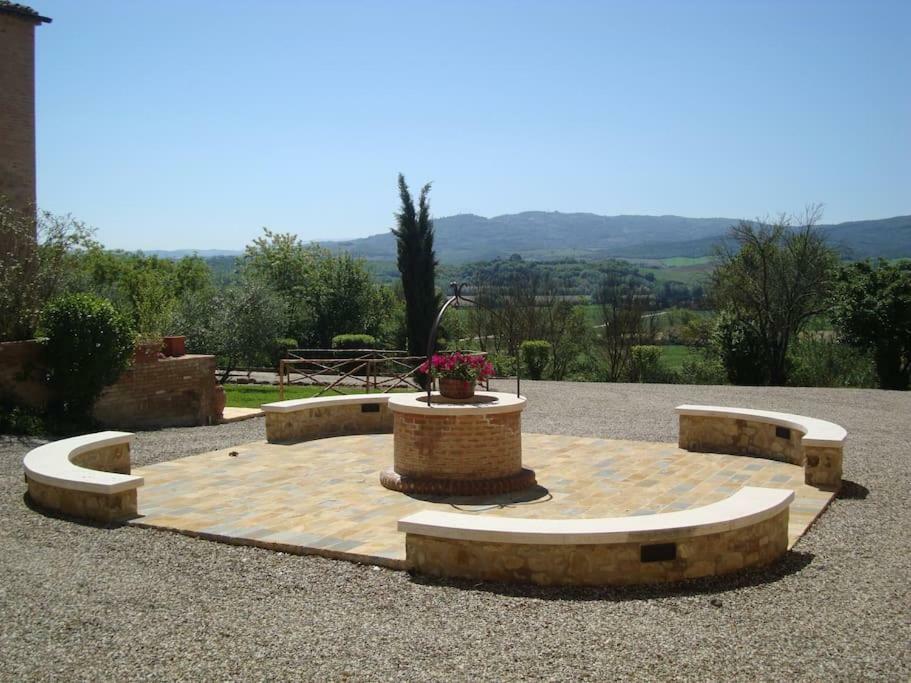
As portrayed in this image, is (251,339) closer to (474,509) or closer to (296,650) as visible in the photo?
(474,509)

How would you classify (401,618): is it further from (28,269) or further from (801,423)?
(28,269)

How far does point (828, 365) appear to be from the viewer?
2789 cm

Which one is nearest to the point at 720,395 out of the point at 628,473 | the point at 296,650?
the point at 628,473

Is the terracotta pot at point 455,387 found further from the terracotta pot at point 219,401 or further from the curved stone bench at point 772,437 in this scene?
the terracotta pot at point 219,401

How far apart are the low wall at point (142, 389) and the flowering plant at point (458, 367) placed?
23.2ft

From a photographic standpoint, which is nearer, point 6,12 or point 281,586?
point 281,586

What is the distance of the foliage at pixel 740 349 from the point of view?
26078 millimetres

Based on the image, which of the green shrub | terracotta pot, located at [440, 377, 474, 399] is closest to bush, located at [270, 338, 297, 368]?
the green shrub

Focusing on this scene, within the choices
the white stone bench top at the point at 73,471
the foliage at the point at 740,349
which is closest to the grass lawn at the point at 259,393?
the white stone bench top at the point at 73,471

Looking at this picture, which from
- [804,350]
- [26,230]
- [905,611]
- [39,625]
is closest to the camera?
[39,625]

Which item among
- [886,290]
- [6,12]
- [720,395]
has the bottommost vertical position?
[720,395]

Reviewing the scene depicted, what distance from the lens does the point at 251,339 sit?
26.0 m

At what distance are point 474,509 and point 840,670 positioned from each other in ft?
14.0

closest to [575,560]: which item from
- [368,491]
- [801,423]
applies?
[368,491]
